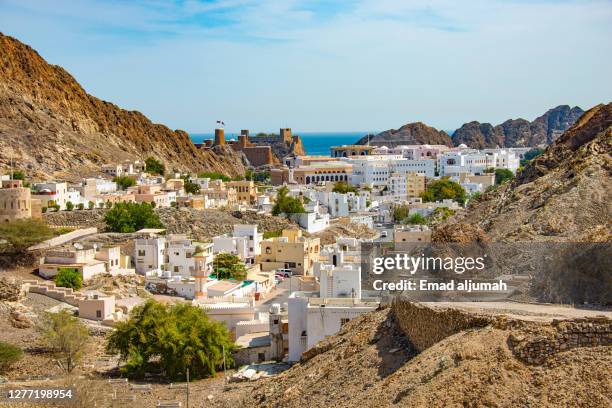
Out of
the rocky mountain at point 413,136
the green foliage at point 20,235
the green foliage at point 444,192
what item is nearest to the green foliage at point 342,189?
the green foliage at point 444,192

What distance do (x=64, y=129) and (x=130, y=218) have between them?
26667 millimetres

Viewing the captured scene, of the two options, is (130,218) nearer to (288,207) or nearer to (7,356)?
(288,207)

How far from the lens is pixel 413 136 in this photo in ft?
428

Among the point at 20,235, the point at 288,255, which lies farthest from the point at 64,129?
the point at 20,235

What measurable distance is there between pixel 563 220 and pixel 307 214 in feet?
85.1

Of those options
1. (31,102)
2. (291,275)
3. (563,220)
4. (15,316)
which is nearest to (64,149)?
(31,102)

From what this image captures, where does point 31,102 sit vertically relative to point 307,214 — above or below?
above

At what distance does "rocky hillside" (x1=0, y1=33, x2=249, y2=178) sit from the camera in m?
55.3

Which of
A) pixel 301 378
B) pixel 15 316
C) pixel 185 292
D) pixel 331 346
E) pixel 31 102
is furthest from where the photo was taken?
pixel 31 102

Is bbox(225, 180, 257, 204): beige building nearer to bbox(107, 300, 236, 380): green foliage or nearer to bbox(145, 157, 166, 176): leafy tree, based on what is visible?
bbox(145, 157, 166, 176): leafy tree

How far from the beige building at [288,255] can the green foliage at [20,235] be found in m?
8.29

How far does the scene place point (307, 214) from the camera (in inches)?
1849

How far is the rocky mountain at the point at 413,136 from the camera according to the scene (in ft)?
421

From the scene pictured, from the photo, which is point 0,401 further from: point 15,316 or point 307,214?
point 307,214
